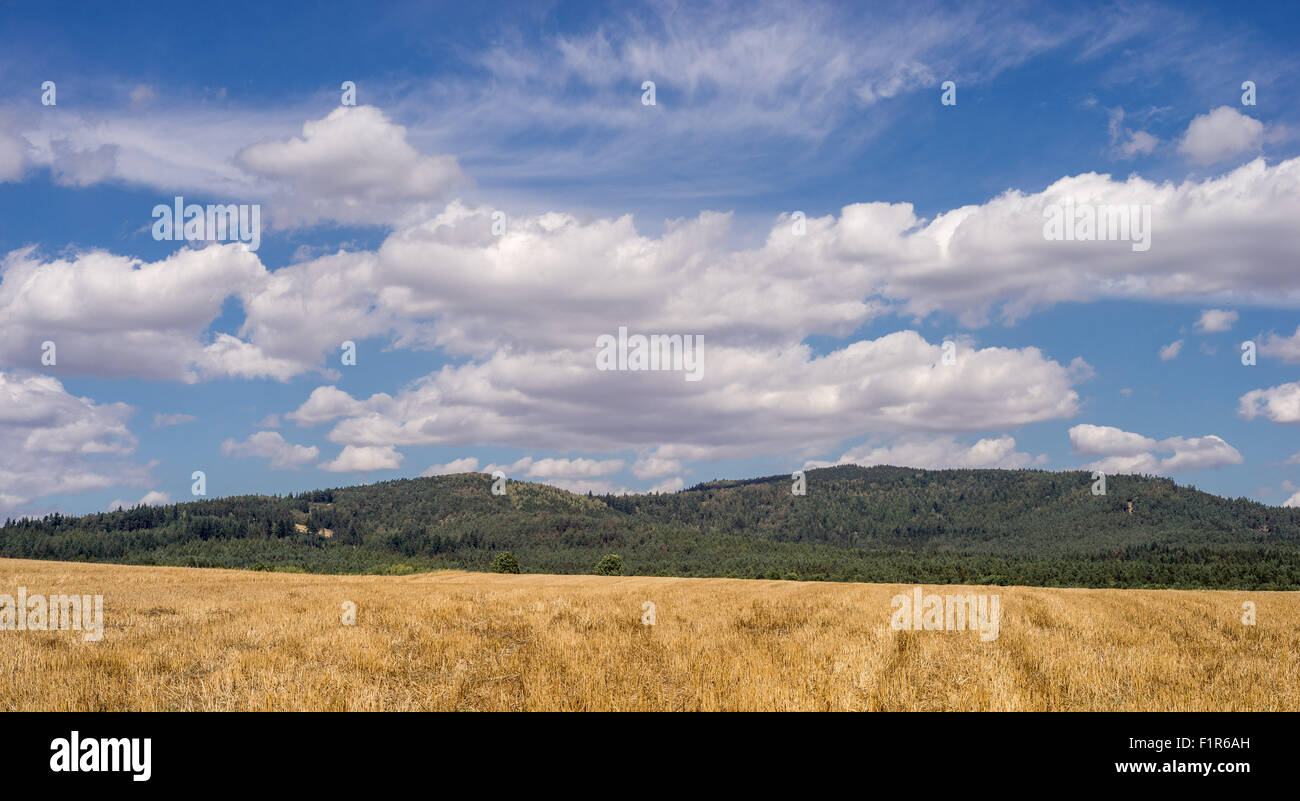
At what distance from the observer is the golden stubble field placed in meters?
11.3

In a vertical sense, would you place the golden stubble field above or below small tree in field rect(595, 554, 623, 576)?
above

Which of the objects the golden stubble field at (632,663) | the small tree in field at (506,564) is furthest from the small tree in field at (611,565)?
the golden stubble field at (632,663)

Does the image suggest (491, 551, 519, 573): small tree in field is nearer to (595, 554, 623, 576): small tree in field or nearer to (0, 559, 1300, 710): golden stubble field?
(595, 554, 623, 576): small tree in field

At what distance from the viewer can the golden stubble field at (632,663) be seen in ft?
37.1

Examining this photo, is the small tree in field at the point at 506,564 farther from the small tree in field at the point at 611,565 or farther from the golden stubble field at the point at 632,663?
the golden stubble field at the point at 632,663

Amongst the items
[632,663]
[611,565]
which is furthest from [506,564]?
[632,663]

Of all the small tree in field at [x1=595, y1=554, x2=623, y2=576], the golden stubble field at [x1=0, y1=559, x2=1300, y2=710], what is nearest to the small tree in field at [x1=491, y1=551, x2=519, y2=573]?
the small tree in field at [x1=595, y1=554, x2=623, y2=576]

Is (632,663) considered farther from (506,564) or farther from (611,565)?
(611,565)
